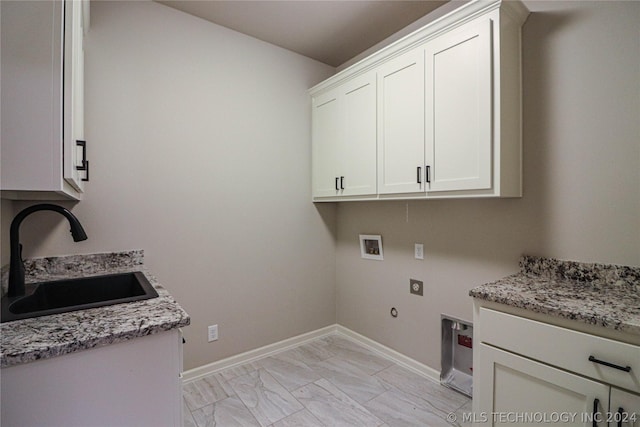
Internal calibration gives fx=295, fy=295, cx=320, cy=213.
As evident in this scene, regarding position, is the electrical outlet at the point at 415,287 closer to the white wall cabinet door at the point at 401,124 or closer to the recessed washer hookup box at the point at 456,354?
the recessed washer hookup box at the point at 456,354

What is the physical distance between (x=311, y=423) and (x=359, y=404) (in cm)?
35

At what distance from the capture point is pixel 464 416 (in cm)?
178

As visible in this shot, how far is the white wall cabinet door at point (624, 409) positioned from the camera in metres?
0.98

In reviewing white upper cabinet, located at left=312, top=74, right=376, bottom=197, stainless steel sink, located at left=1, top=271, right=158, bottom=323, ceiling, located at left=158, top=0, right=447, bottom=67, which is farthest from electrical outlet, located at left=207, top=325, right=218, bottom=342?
ceiling, located at left=158, top=0, right=447, bottom=67

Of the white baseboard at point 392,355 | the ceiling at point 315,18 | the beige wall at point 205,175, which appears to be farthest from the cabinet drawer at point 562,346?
the ceiling at point 315,18

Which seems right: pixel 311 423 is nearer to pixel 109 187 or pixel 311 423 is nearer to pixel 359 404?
pixel 359 404

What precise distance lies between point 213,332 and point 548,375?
208cm

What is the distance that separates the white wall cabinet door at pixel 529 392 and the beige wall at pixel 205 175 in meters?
1.71

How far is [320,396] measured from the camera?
200 cm

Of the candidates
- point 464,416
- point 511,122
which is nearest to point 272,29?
point 511,122

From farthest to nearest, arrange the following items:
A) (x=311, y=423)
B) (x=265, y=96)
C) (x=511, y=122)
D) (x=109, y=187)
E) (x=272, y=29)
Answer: (x=265, y=96) < (x=272, y=29) < (x=109, y=187) < (x=311, y=423) < (x=511, y=122)

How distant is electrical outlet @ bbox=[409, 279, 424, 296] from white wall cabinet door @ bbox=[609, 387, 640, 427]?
1265mm

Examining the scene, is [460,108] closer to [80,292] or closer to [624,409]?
[624,409]

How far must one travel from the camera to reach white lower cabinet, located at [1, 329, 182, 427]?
2.67 ft
